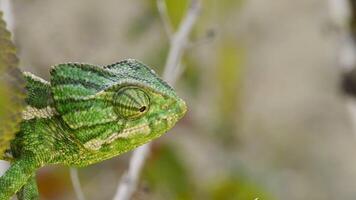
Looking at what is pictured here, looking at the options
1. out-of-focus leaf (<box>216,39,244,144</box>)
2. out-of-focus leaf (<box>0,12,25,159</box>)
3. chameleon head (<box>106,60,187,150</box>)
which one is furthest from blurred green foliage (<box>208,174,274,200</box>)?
out-of-focus leaf (<box>0,12,25,159</box>)

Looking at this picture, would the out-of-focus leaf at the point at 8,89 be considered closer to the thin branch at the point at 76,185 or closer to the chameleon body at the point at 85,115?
the chameleon body at the point at 85,115

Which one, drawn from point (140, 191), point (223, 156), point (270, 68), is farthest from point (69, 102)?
point (270, 68)

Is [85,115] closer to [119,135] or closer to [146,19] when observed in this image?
[119,135]

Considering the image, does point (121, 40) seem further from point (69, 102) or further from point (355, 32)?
point (69, 102)

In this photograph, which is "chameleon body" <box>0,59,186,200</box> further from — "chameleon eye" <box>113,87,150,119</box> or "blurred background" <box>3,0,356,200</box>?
"blurred background" <box>3,0,356,200</box>

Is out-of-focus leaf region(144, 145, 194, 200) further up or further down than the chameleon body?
further up

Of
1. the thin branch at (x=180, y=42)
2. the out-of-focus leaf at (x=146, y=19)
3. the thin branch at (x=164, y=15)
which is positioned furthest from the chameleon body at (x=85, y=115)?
the out-of-focus leaf at (x=146, y=19)

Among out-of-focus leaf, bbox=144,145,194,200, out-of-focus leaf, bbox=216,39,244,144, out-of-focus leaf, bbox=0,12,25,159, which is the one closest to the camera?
out-of-focus leaf, bbox=0,12,25,159
